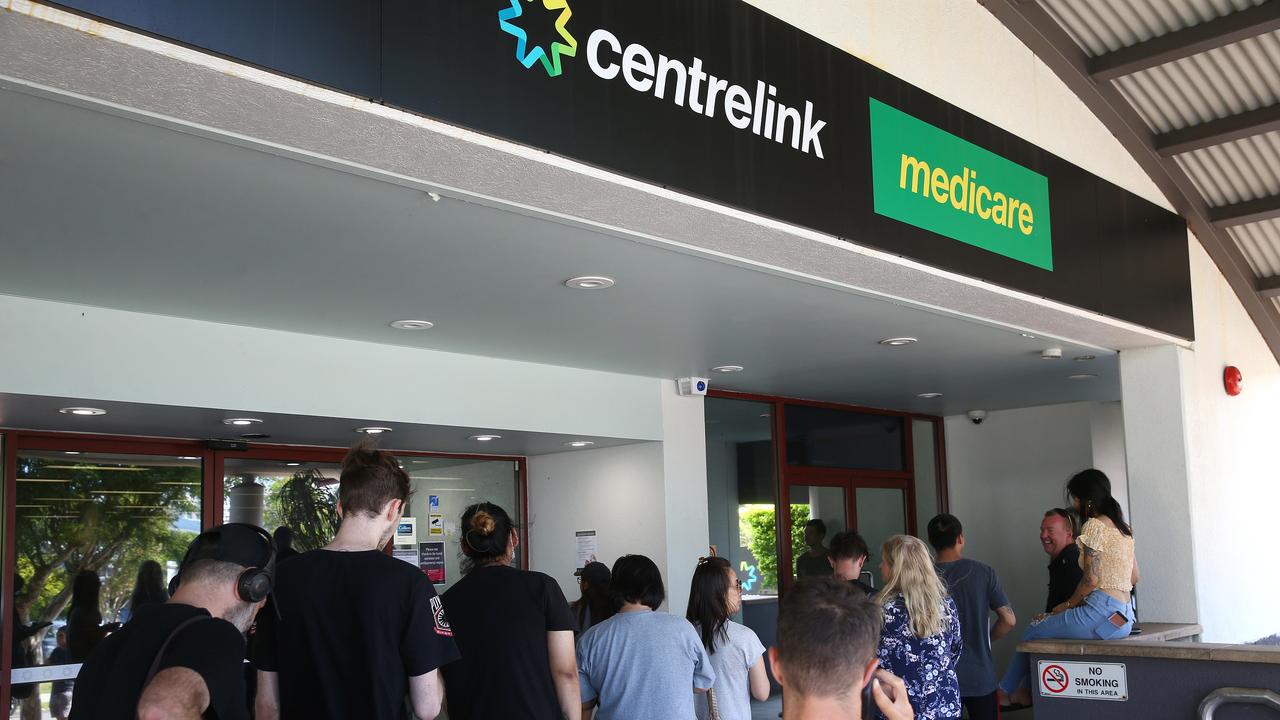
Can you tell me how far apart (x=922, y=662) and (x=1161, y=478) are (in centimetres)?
306

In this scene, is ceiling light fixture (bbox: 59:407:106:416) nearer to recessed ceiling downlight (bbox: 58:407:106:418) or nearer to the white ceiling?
recessed ceiling downlight (bbox: 58:407:106:418)

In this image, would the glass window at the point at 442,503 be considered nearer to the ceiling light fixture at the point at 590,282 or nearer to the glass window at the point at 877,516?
the ceiling light fixture at the point at 590,282

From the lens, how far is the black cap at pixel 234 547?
235 centimetres

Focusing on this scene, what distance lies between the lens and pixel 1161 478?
6082 millimetres

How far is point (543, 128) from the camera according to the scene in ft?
9.55

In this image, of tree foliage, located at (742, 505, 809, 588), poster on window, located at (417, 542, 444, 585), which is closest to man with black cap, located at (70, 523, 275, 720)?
poster on window, located at (417, 542, 444, 585)

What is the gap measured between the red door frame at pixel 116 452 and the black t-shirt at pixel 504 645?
9.49 feet

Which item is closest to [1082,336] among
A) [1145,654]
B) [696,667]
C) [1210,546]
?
[1210,546]

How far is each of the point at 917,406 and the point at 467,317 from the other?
18.5ft

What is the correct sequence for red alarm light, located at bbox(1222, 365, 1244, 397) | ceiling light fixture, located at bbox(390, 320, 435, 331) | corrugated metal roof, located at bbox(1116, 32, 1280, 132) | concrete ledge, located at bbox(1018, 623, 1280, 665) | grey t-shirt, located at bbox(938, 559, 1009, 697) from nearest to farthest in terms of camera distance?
concrete ledge, located at bbox(1018, 623, 1280, 665)
ceiling light fixture, located at bbox(390, 320, 435, 331)
grey t-shirt, located at bbox(938, 559, 1009, 697)
corrugated metal roof, located at bbox(1116, 32, 1280, 132)
red alarm light, located at bbox(1222, 365, 1244, 397)

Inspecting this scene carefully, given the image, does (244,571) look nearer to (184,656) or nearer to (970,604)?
(184,656)

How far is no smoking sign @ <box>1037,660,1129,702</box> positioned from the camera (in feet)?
14.3

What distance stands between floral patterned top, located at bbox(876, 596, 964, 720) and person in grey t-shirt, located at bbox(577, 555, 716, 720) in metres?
0.68

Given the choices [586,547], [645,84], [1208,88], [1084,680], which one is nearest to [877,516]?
[586,547]
